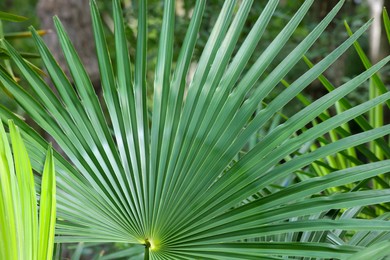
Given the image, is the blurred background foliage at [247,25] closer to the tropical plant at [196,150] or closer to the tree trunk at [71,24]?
the tree trunk at [71,24]

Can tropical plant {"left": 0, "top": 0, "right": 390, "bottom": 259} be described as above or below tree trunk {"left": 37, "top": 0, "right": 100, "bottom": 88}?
below

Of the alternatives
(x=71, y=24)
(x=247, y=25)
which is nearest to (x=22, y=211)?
(x=71, y=24)

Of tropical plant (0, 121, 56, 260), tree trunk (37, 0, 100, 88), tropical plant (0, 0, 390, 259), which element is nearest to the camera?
tropical plant (0, 121, 56, 260)

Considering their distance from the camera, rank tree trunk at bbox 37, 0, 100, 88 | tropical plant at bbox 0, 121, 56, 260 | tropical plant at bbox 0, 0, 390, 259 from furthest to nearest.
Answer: tree trunk at bbox 37, 0, 100, 88 < tropical plant at bbox 0, 0, 390, 259 < tropical plant at bbox 0, 121, 56, 260

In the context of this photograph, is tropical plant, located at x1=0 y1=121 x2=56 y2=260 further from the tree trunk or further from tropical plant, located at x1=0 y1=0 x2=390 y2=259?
the tree trunk

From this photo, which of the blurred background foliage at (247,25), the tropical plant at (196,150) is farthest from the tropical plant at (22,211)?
the blurred background foliage at (247,25)

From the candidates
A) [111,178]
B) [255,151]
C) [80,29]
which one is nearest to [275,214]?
[255,151]

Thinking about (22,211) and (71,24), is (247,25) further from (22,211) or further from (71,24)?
(22,211)

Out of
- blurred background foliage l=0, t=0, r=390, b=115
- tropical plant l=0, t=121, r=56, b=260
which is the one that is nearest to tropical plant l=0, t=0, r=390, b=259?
tropical plant l=0, t=121, r=56, b=260
